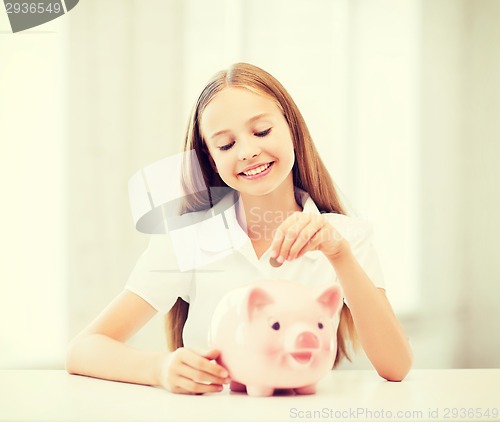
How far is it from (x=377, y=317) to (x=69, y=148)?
510mm

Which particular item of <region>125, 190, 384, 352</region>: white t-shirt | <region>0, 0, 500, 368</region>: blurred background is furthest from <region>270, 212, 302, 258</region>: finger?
<region>0, 0, 500, 368</region>: blurred background

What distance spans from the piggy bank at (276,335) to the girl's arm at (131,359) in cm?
3

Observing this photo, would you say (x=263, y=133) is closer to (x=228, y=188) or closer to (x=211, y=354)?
(x=228, y=188)

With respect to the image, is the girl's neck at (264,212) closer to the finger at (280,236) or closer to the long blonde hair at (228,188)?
the long blonde hair at (228,188)

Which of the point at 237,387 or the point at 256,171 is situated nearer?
the point at 237,387

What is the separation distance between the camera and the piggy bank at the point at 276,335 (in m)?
0.51

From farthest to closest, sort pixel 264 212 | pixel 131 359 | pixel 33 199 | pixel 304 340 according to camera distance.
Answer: pixel 33 199 < pixel 264 212 < pixel 131 359 < pixel 304 340

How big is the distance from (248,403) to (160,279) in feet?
0.94

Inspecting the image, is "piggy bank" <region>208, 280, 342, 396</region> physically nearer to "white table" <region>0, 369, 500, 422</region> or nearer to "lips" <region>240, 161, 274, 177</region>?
"white table" <region>0, 369, 500, 422</region>

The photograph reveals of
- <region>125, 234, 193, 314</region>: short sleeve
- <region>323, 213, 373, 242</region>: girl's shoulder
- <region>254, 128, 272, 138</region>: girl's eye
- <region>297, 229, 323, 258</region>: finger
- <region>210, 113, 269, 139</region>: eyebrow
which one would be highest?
<region>210, 113, 269, 139</region>: eyebrow

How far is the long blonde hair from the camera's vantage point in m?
0.73

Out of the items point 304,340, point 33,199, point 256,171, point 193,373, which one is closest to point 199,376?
point 193,373

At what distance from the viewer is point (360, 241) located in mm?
802

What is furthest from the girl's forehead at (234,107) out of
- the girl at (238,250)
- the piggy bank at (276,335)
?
the piggy bank at (276,335)
